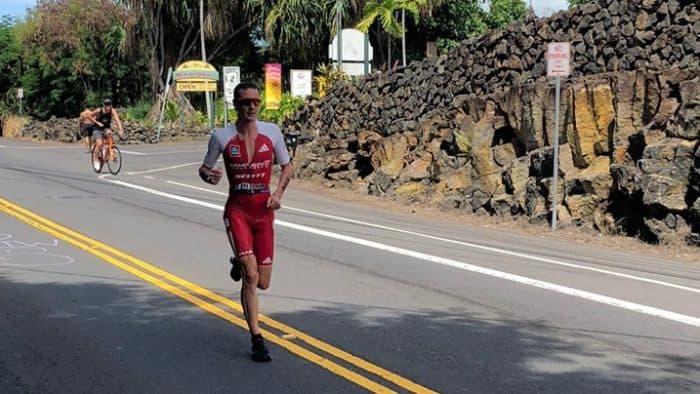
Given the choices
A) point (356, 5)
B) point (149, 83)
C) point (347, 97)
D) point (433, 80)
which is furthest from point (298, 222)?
point (149, 83)

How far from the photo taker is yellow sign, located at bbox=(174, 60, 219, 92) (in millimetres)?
41438

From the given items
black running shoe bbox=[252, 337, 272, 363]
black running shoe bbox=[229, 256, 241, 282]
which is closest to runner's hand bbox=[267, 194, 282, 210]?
black running shoe bbox=[229, 256, 241, 282]

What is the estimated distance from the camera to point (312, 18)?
45594 millimetres

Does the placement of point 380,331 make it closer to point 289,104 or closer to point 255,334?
point 255,334

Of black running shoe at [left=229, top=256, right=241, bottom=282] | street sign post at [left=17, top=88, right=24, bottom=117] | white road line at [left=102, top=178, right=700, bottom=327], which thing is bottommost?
white road line at [left=102, top=178, right=700, bottom=327]

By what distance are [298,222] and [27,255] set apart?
16.5 ft

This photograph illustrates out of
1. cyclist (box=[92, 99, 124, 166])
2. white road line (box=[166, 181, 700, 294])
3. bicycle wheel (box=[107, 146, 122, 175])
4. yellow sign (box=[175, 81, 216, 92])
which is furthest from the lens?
yellow sign (box=[175, 81, 216, 92])

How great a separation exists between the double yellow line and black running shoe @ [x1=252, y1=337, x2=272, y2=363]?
309mm

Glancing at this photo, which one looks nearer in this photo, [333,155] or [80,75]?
[333,155]

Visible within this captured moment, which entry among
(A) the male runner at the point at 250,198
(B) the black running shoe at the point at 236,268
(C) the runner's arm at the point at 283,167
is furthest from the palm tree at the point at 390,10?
(B) the black running shoe at the point at 236,268

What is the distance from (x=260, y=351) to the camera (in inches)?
247

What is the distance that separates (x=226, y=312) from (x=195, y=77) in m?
34.9

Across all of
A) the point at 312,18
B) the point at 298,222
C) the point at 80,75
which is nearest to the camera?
the point at 298,222

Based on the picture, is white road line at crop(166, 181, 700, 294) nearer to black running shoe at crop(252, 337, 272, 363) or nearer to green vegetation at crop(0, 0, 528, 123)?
black running shoe at crop(252, 337, 272, 363)
